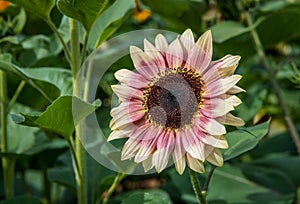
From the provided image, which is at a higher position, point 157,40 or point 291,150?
point 157,40

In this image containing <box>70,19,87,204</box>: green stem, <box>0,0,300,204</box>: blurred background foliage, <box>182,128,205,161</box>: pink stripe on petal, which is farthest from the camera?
<box>0,0,300,204</box>: blurred background foliage

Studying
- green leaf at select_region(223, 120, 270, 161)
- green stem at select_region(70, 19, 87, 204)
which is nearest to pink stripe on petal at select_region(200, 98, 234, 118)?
green leaf at select_region(223, 120, 270, 161)

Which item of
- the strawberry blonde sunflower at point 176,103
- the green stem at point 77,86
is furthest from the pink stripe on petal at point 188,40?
the green stem at point 77,86

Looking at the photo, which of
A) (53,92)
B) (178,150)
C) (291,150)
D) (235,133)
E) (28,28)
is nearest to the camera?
(178,150)

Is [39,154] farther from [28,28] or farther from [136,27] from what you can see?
[136,27]

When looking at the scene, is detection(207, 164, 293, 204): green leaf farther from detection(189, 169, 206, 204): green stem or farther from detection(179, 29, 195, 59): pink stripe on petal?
detection(179, 29, 195, 59): pink stripe on petal

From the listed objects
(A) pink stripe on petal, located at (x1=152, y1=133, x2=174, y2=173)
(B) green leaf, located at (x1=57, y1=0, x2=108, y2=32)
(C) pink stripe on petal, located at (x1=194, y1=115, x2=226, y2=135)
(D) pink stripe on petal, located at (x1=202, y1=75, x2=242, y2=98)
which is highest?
(B) green leaf, located at (x1=57, y1=0, x2=108, y2=32)

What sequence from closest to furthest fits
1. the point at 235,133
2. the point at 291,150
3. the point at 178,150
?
the point at 178,150
the point at 235,133
the point at 291,150

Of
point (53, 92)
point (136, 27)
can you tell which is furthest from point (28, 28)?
point (53, 92)
